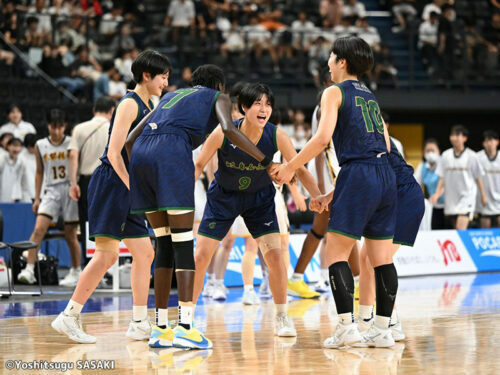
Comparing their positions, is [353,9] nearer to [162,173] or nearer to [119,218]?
[119,218]

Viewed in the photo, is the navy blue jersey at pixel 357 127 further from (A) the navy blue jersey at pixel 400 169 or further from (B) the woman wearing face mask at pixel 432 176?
(B) the woman wearing face mask at pixel 432 176

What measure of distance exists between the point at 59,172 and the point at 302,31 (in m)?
8.70

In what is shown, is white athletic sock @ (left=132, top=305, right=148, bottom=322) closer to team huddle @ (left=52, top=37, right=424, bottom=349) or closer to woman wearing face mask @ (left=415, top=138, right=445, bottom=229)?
team huddle @ (left=52, top=37, right=424, bottom=349)

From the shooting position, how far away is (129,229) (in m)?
6.58

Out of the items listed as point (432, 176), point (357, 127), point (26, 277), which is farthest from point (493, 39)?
point (357, 127)

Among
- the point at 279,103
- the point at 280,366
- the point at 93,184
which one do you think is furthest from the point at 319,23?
the point at 280,366

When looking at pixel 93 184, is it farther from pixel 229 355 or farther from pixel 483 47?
pixel 483 47

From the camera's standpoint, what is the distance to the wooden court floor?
5.32 m

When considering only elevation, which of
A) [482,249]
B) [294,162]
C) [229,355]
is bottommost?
[482,249]

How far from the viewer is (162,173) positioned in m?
→ 5.90

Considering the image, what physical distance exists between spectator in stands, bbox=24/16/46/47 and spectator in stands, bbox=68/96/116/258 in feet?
18.9

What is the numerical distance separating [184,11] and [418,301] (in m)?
11.0

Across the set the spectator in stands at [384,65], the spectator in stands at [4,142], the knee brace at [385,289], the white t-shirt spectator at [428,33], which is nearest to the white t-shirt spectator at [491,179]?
the spectator in stands at [384,65]

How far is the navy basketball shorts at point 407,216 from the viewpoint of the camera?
6.52 m
